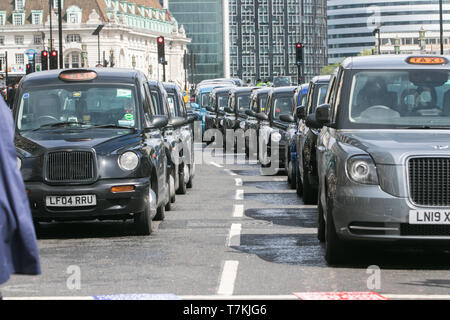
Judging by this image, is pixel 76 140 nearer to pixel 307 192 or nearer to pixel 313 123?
pixel 313 123

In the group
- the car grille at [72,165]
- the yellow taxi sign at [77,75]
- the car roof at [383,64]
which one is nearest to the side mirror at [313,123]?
the car roof at [383,64]

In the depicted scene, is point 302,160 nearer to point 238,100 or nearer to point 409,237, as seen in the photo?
point 409,237

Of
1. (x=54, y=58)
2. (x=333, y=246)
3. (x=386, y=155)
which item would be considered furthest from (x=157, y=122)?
(x=54, y=58)

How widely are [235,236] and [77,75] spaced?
9.47 feet

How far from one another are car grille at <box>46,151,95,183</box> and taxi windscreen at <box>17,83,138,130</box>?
101 cm

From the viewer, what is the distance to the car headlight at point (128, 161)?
11.8 metres

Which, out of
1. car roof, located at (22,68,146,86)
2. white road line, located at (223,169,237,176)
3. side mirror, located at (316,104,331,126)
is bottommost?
white road line, located at (223,169,237,176)

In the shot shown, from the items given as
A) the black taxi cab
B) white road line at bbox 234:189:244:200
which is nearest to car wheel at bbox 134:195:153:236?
the black taxi cab

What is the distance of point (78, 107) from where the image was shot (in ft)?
42.2

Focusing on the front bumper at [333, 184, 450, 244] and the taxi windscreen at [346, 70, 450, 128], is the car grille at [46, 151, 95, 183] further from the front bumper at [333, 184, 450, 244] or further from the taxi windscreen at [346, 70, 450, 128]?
the front bumper at [333, 184, 450, 244]

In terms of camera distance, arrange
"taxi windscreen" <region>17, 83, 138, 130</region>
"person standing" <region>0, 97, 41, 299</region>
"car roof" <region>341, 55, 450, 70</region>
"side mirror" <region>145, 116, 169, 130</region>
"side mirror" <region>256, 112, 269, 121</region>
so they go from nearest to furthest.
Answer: "person standing" <region>0, 97, 41, 299</region>
"car roof" <region>341, 55, 450, 70</region>
"taxi windscreen" <region>17, 83, 138, 130</region>
"side mirror" <region>145, 116, 169, 130</region>
"side mirror" <region>256, 112, 269, 121</region>

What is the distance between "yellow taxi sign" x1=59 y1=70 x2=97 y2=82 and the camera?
13031mm

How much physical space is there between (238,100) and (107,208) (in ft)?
69.8
